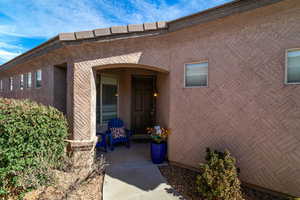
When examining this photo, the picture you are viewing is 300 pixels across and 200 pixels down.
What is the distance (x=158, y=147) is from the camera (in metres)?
3.93

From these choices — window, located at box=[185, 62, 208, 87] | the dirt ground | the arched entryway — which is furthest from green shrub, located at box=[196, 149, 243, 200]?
the arched entryway

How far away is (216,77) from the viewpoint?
10.7ft

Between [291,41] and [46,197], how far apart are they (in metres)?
5.60

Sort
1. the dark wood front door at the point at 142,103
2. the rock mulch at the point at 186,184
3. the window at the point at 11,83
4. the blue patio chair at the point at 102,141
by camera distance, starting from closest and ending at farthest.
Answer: the rock mulch at the point at 186,184 → the blue patio chair at the point at 102,141 → the dark wood front door at the point at 142,103 → the window at the point at 11,83

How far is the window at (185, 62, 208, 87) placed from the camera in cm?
346

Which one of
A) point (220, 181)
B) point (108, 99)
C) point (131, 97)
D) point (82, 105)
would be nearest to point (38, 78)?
point (108, 99)

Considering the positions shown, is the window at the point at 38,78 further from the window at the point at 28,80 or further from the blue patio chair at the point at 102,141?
the blue patio chair at the point at 102,141

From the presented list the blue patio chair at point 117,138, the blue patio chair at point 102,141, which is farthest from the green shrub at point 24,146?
the blue patio chair at point 117,138

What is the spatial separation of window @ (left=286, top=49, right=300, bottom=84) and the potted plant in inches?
116

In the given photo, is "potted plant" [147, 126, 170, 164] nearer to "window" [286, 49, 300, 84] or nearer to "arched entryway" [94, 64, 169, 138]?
"arched entryway" [94, 64, 169, 138]

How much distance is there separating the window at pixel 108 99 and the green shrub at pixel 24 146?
2.47 m

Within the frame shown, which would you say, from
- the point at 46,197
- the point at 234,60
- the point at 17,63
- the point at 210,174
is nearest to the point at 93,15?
the point at 17,63

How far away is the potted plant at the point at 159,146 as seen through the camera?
3936 mm

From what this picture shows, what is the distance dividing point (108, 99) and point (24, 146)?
328cm
